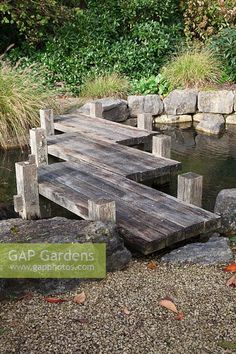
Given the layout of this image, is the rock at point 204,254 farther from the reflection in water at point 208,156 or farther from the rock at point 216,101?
the rock at point 216,101

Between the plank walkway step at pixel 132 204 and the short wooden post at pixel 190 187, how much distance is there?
75 millimetres

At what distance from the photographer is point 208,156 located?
287 inches

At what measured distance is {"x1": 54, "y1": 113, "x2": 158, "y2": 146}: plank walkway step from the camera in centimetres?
711

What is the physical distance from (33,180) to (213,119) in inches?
205

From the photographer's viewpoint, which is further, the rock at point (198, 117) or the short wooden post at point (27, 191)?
the rock at point (198, 117)

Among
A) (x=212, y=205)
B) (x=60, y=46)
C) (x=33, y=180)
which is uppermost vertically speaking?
(x=60, y=46)

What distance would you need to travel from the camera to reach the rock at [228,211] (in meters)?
4.47

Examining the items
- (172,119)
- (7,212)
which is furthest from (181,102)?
(7,212)

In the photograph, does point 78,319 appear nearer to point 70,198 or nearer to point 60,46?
point 70,198

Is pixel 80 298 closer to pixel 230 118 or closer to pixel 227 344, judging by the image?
pixel 227 344

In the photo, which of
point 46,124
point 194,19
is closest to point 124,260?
point 46,124

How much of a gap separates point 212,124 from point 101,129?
229cm

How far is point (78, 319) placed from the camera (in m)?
2.97

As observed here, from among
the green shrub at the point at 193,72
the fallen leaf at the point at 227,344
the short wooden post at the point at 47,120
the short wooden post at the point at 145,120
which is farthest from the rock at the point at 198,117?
the fallen leaf at the point at 227,344
